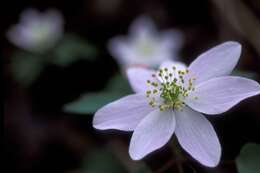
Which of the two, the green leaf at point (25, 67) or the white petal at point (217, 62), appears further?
the green leaf at point (25, 67)

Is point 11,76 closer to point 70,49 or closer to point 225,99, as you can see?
point 70,49

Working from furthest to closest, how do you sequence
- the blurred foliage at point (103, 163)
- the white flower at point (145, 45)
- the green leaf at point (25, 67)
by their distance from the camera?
the white flower at point (145, 45) → the green leaf at point (25, 67) → the blurred foliage at point (103, 163)

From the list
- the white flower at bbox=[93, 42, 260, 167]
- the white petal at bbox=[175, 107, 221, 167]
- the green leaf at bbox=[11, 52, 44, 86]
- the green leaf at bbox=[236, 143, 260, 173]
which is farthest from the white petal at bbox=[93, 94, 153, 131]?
the green leaf at bbox=[11, 52, 44, 86]

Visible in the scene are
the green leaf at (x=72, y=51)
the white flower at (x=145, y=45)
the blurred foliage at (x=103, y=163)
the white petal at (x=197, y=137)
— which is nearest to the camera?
the white petal at (x=197, y=137)

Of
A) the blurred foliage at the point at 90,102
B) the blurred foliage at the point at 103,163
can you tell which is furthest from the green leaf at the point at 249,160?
the blurred foliage at the point at 103,163

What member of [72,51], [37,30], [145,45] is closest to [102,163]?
[72,51]

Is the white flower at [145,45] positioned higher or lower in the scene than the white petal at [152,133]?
lower

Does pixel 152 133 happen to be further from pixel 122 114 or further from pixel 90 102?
pixel 90 102

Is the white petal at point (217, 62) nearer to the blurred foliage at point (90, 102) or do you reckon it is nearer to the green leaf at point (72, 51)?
the blurred foliage at point (90, 102)
